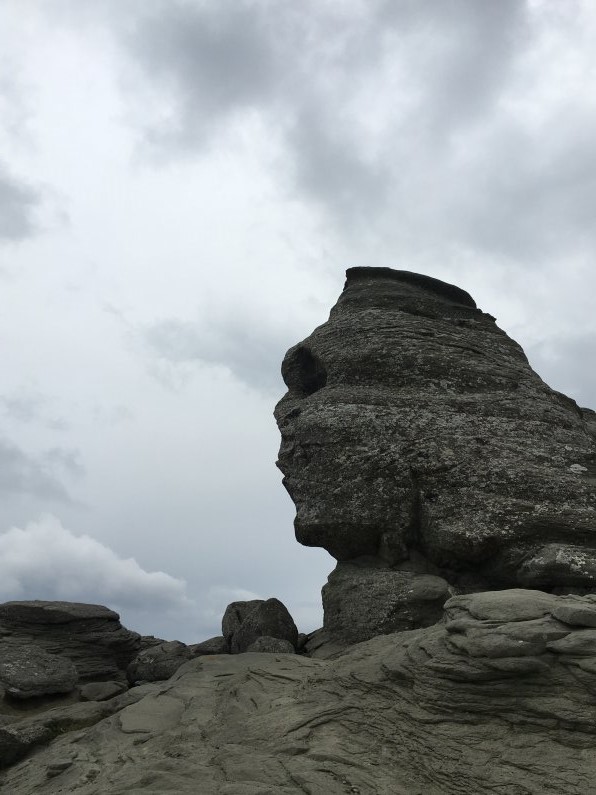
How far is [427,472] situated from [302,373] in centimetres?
837

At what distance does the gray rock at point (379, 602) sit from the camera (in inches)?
696

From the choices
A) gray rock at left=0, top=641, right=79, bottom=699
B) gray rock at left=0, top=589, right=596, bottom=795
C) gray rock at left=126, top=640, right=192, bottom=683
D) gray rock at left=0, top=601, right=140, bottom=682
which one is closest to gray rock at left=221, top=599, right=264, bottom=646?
gray rock at left=126, top=640, right=192, bottom=683

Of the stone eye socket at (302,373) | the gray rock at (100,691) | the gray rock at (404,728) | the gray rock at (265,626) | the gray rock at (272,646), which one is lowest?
the gray rock at (404,728)

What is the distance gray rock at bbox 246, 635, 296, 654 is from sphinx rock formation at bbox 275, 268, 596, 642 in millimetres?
1301

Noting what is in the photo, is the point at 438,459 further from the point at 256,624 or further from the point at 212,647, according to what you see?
the point at 212,647

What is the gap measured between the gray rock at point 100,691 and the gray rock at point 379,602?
6.51 metres

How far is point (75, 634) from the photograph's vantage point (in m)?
22.7

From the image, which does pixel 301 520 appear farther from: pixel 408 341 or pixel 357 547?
pixel 408 341

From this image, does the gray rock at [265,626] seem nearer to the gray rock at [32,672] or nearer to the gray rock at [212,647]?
the gray rock at [212,647]

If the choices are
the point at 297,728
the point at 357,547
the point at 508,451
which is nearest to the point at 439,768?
the point at 297,728

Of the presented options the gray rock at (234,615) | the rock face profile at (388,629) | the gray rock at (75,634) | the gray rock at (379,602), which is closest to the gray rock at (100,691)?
the rock face profile at (388,629)

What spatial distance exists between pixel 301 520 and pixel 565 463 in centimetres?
871

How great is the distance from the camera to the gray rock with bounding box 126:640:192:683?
20906 millimetres

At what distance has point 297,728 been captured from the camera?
12.0m
